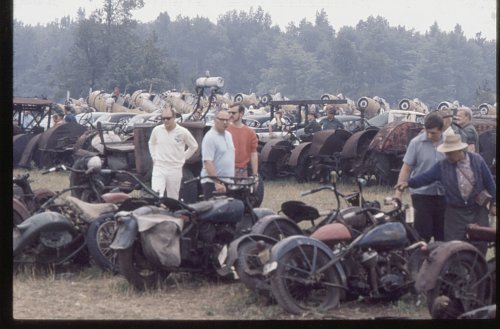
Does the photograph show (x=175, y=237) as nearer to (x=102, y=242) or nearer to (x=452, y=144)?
(x=102, y=242)

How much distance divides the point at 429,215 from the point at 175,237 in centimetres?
231

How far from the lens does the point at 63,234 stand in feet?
28.7

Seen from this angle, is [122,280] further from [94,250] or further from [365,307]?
[365,307]

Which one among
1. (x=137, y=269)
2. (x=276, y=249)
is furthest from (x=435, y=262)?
(x=137, y=269)

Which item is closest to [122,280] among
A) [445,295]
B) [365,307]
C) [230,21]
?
[365,307]

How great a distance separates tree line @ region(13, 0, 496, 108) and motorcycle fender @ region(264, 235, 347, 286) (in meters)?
50.5

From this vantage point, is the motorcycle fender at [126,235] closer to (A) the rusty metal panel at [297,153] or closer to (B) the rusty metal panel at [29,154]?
(A) the rusty metal panel at [297,153]

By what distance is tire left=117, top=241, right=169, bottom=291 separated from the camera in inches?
315

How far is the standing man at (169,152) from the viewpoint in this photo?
1066cm

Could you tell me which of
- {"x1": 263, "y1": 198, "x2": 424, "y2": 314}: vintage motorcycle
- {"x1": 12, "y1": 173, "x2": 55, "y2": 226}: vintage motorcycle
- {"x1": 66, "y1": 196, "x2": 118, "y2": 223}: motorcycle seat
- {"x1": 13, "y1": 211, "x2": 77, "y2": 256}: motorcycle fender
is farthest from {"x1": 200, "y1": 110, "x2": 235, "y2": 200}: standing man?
{"x1": 263, "y1": 198, "x2": 424, "y2": 314}: vintage motorcycle

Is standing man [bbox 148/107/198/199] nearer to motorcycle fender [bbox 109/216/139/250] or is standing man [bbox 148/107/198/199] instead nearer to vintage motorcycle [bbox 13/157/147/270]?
vintage motorcycle [bbox 13/157/147/270]

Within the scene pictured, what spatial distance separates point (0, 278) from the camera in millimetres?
7098

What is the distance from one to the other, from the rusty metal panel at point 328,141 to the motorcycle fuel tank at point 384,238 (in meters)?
10.6

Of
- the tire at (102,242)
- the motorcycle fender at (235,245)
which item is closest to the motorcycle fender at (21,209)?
the tire at (102,242)
